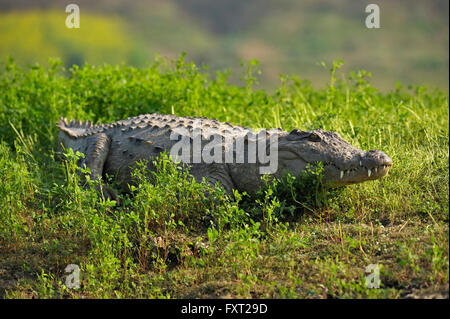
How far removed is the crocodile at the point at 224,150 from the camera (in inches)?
228

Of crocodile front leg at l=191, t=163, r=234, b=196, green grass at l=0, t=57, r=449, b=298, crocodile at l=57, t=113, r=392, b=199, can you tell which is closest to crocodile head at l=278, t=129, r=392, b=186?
crocodile at l=57, t=113, r=392, b=199

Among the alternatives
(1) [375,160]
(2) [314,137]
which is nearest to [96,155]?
(2) [314,137]

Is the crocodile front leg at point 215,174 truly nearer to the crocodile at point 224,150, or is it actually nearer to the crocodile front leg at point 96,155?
the crocodile at point 224,150

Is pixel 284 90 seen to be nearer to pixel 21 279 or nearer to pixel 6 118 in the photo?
pixel 6 118

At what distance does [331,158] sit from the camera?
5.86 metres

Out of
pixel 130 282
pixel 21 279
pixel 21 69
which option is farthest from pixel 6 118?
pixel 130 282

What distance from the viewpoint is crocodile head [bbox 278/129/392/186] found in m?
5.61

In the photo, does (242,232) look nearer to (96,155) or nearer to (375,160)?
(375,160)

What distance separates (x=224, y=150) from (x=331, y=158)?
1.31 meters

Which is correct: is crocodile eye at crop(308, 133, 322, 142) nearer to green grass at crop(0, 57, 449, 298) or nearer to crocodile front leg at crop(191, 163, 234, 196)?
green grass at crop(0, 57, 449, 298)

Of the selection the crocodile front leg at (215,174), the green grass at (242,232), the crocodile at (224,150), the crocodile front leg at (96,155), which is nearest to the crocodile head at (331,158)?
the crocodile at (224,150)

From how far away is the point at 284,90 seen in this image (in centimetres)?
948
